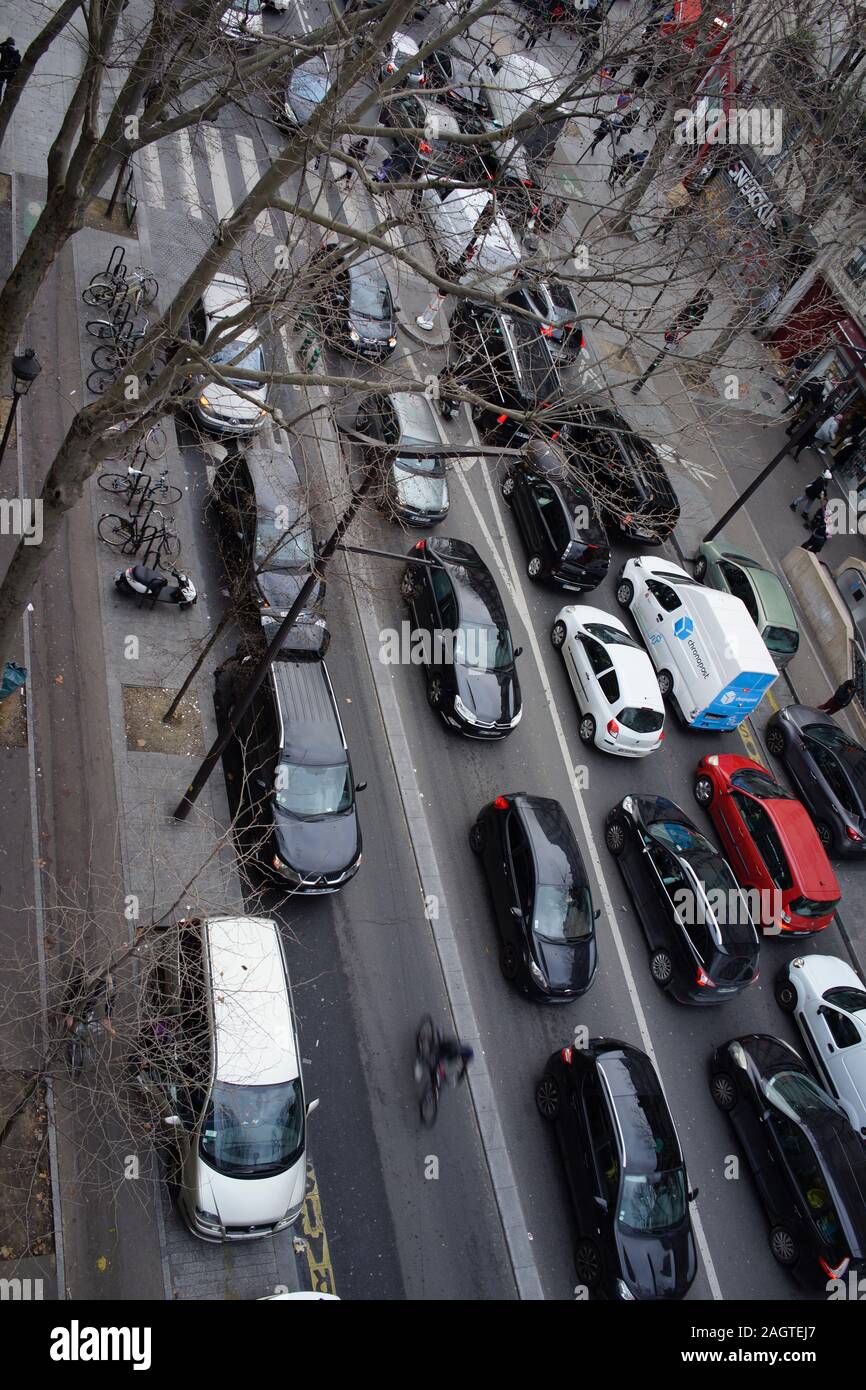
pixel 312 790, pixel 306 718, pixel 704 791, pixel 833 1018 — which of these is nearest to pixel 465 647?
pixel 306 718

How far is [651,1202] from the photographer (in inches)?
531

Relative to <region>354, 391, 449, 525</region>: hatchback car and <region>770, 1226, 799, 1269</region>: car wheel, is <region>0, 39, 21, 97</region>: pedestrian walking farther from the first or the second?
<region>770, 1226, 799, 1269</region>: car wheel

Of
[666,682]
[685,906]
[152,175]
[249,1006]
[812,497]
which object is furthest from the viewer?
[812,497]

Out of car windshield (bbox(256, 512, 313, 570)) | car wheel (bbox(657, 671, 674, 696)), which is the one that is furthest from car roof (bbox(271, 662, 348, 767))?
car wheel (bbox(657, 671, 674, 696))

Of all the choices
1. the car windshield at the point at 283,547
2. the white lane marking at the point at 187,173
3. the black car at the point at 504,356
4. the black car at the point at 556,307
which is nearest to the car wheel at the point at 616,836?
the car windshield at the point at 283,547

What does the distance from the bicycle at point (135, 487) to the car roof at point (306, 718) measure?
430 centimetres

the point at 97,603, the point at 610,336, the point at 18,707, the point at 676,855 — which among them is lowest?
the point at 676,855

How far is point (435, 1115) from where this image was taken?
1448 cm

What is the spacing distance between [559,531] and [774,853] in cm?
704

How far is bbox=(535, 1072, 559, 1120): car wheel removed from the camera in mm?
14695

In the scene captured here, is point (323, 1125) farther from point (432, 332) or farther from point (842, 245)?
point (842, 245)

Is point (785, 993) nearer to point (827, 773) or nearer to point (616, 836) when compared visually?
point (616, 836)

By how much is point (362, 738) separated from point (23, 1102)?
8.14 meters
